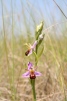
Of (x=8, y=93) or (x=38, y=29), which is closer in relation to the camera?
(x=38, y=29)

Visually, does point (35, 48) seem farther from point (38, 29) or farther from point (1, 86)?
point (1, 86)

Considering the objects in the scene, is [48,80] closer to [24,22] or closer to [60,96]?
[60,96]

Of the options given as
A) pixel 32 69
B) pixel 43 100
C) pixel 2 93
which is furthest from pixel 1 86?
pixel 32 69

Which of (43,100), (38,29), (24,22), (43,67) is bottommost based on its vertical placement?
(43,100)

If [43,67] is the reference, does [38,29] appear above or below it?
above

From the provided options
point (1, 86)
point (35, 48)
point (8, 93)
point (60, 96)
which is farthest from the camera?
point (1, 86)

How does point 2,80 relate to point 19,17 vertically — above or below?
below

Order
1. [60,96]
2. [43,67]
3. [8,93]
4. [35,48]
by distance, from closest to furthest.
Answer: [35,48]
[60,96]
[8,93]
[43,67]

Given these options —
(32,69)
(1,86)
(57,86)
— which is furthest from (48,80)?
(32,69)

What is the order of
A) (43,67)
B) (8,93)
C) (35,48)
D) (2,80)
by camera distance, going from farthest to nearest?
(43,67) → (2,80) → (8,93) → (35,48)
